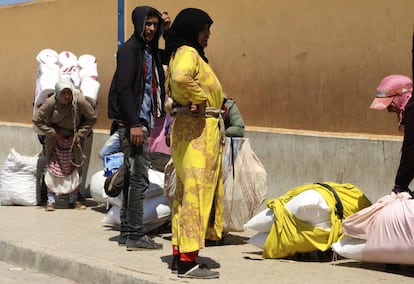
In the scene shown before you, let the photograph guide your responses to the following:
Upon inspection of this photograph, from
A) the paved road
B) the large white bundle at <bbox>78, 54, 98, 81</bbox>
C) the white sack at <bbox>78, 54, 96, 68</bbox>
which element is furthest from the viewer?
the white sack at <bbox>78, 54, 96, 68</bbox>

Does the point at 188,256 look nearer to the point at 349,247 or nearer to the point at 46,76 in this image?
the point at 349,247

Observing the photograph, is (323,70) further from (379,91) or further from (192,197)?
(192,197)

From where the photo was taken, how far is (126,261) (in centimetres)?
748

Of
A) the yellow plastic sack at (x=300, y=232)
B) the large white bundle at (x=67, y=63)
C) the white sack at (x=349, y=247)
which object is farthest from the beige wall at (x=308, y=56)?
the white sack at (x=349, y=247)

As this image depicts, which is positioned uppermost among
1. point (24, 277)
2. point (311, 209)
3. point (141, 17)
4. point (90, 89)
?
point (141, 17)

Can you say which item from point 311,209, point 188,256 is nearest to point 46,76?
point 311,209

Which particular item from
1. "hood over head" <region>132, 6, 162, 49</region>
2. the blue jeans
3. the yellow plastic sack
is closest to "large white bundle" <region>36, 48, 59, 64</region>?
"hood over head" <region>132, 6, 162, 49</region>

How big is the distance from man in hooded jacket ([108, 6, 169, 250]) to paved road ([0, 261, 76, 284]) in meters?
0.68

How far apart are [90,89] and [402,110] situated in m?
5.09

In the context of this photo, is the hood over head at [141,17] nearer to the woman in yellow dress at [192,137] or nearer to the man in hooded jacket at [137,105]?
the man in hooded jacket at [137,105]

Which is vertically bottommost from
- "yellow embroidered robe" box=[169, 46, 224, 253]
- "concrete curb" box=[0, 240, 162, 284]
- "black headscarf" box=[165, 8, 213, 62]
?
"concrete curb" box=[0, 240, 162, 284]

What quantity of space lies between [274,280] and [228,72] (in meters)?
4.15

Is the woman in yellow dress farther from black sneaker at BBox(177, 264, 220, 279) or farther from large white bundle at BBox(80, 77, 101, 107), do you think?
large white bundle at BBox(80, 77, 101, 107)

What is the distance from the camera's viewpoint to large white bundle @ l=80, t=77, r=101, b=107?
11211 millimetres
